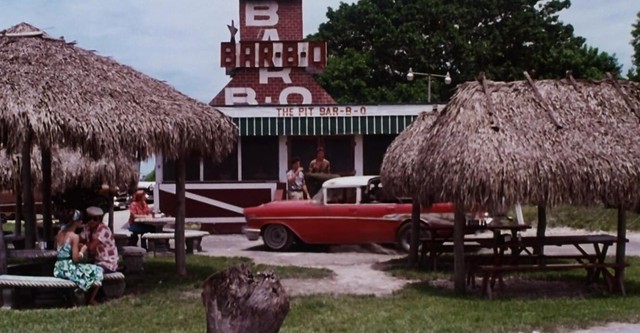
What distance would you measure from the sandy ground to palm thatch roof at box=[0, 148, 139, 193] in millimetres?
2442

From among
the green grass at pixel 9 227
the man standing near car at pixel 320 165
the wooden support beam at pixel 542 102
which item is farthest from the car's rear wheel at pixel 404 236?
the green grass at pixel 9 227

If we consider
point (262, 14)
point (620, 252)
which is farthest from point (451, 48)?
point (620, 252)

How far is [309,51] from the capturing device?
2783cm

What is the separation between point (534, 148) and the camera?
1180cm

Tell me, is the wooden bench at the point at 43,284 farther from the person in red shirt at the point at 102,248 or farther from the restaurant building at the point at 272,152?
the restaurant building at the point at 272,152

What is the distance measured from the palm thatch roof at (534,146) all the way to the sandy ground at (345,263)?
5.66 ft

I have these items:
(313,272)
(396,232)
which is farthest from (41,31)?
(396,232)

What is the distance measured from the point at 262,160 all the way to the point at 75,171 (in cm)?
629

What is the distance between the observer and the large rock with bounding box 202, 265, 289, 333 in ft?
17.7

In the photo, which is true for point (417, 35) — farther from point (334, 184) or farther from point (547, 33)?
point (334, 184)

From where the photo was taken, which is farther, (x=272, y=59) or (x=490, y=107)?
(x=272, y=59)

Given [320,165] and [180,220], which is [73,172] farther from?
[320,165]

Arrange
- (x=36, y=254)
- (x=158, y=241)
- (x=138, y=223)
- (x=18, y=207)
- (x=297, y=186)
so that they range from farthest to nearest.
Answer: (x=297, y=186) → (x=18, y=207) → (x=138, y=223) → (x=158, y=241) → (x=36, y=254)

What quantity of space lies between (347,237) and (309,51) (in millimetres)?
10497
